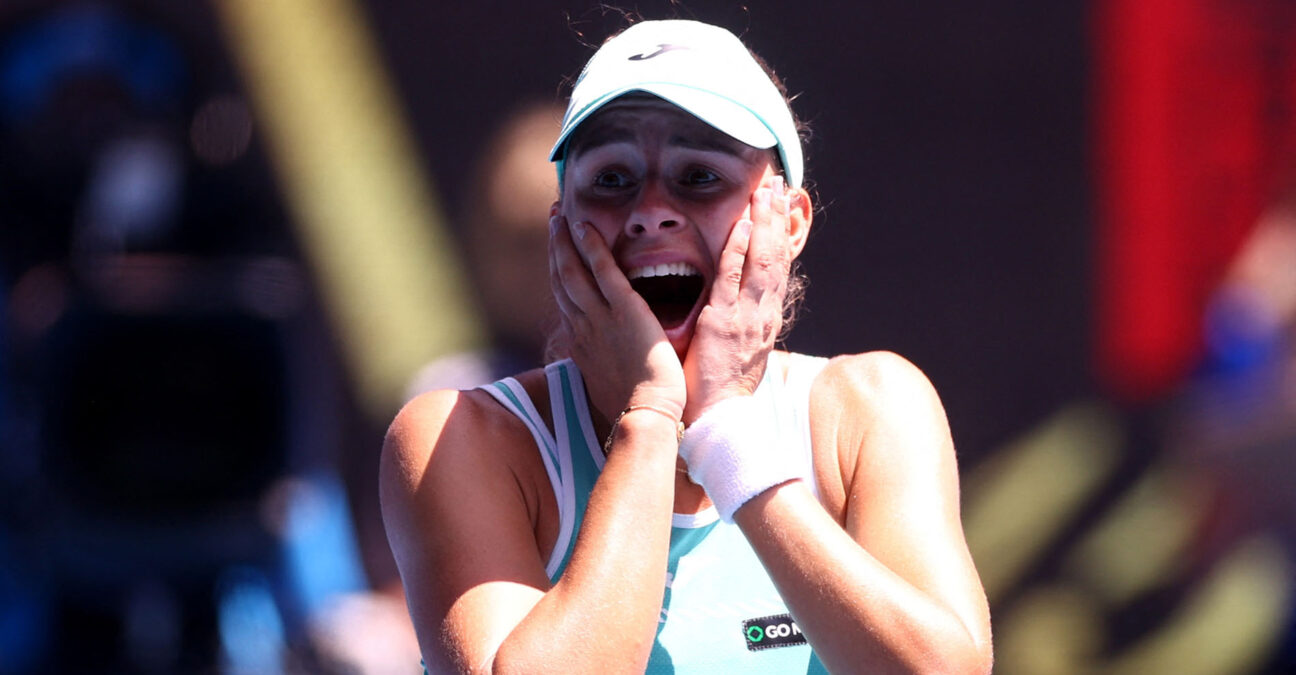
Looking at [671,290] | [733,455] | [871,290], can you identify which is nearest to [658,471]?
[733,455]

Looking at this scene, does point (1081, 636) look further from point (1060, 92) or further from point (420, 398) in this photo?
point (420, 398)

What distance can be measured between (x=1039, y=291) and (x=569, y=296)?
7.13ft

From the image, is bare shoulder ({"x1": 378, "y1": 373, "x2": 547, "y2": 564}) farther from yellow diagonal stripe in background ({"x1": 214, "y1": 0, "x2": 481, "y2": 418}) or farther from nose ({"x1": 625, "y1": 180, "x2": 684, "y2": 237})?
yellow diagonal stripe in background ({"x1": 214, "y1": 0, "x2": 481, "y2": 418})

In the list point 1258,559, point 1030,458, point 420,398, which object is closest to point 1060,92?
point 1030,458

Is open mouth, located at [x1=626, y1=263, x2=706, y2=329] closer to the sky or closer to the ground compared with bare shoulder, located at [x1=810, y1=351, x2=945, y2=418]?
closer to the sky

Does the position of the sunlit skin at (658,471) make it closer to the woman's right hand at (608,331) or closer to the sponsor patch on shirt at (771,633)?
the woman's right hand at (608,331)

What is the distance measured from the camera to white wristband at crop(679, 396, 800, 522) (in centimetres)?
143

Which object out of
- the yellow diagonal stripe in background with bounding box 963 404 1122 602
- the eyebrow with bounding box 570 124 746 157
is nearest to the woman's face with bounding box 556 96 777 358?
the eyebrow with bounding box 570 124 746 157

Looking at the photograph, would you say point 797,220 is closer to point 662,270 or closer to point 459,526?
point 662,270

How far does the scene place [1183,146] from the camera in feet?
11.3

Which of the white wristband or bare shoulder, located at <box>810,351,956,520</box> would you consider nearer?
the white wristband

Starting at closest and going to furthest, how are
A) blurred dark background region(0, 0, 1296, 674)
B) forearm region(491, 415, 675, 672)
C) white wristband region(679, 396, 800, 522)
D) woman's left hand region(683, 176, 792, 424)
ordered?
forearm region(491, 415, 675, 672), white wristband region(679, 396, 800, 522), woman's left hand region(683, 176, 792, 424), blurred dark background region(0, 0, 1296, 674)

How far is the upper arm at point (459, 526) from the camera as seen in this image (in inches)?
53.9

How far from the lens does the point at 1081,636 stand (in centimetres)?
345
